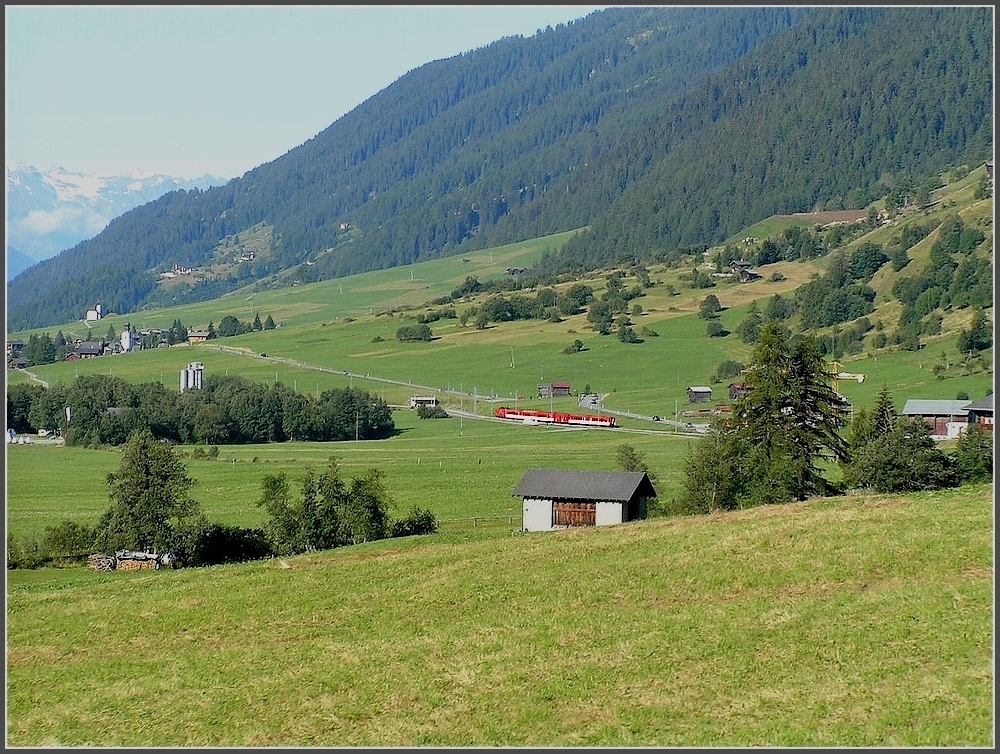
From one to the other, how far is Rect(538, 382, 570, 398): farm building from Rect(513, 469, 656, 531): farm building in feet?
318

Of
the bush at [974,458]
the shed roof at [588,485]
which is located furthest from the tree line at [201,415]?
the bush at [974,458]

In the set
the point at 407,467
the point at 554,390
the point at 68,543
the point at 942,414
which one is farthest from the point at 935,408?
the point at 68,543

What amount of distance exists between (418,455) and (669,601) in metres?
86.2

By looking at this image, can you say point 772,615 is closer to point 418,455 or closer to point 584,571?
point 584,571

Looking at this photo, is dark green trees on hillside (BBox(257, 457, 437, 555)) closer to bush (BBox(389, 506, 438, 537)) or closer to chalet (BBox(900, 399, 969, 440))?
bush (BBox(389, 506, 438, 537))

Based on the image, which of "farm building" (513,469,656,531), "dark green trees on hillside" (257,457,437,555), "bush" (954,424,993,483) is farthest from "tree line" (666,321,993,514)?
"dark green trees on hillside" (257,457,437,555)

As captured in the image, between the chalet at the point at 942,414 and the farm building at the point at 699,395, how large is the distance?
124 feet

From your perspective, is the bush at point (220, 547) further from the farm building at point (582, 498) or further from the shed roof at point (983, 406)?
the shed roof at point (983, 406)

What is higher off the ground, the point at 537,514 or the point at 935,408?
the point at 935,408

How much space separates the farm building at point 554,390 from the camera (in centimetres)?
16050

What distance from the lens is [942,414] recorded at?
106m

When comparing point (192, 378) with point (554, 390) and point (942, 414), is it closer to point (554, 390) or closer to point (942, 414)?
point (554, 390)

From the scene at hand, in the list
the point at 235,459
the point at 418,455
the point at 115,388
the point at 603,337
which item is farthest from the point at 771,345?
the point at 603,337

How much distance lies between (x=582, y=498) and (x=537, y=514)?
2.91 meters
